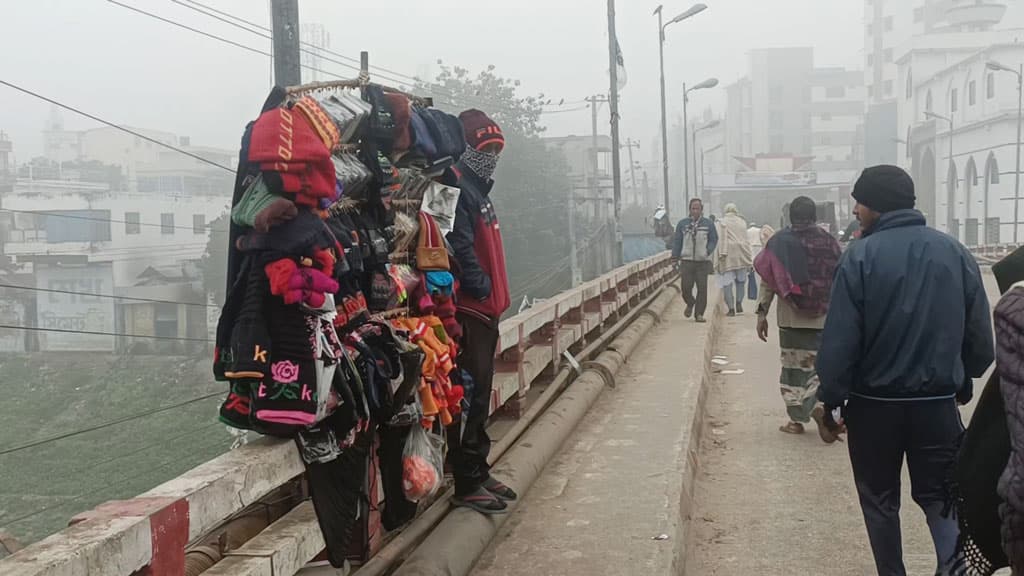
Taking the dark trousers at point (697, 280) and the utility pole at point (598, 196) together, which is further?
Answer: the utility pole at point (598, 196)

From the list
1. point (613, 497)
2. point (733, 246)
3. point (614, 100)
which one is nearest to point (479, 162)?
point (613, 497)

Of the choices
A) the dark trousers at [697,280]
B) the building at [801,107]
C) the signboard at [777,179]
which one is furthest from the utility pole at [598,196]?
the building at [801,107]

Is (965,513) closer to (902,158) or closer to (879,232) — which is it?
(879,232)

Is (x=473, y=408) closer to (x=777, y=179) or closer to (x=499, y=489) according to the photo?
(x=499, y=489)

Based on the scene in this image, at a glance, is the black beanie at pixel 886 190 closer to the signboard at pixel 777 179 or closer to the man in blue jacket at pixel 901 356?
the man in blue jacket at pixel 901 356

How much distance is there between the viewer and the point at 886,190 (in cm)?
424

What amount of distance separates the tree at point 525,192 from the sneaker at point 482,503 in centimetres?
3275

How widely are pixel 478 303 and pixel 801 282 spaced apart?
352cm

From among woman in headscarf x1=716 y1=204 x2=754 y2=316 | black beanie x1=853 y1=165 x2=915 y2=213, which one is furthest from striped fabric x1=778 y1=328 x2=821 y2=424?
woman in headscarf x1=716 y1=204 x2=754 y2=316

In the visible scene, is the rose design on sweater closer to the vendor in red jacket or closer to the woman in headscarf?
the vendor in red jacket

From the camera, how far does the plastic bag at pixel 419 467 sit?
3.95 m

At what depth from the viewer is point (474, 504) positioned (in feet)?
15.6

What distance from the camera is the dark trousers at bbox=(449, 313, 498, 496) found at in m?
4.77

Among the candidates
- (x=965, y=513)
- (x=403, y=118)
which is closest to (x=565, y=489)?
(x=403, y=118)
